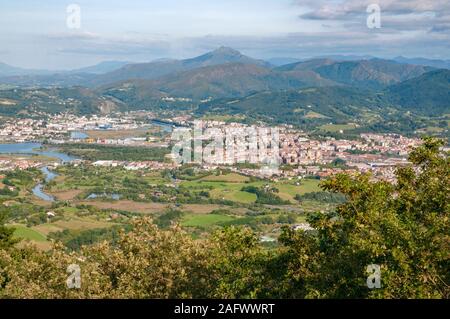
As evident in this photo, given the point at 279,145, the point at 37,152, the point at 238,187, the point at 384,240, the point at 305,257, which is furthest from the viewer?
the point at 279,145

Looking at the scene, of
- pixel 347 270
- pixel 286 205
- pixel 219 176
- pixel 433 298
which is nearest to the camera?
pixel 433 298

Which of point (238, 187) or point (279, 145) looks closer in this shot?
point (238, 187)

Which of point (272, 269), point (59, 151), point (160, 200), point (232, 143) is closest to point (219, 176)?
point (160, 200)

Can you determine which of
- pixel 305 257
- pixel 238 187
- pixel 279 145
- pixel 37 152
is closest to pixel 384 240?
pixel 305 257

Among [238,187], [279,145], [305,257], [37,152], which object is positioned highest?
[305,257]

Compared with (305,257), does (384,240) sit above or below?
above

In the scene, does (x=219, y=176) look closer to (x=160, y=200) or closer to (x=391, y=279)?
(x=160, y=200)

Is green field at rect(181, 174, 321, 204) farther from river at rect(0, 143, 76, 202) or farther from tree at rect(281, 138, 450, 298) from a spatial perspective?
tree at rect(281, 138, 450, 298)

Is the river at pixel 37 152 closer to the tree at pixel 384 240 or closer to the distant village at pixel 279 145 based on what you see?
the distant village at pixel 279 145

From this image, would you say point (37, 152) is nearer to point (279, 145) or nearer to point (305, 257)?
point (279, 145)

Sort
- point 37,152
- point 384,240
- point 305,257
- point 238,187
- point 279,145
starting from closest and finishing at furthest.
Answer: point 384,240 < point 305,257 < point 238,187 < point 37,152 < point 279,145

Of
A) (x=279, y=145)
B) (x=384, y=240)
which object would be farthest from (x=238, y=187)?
(x=384, y=240)
